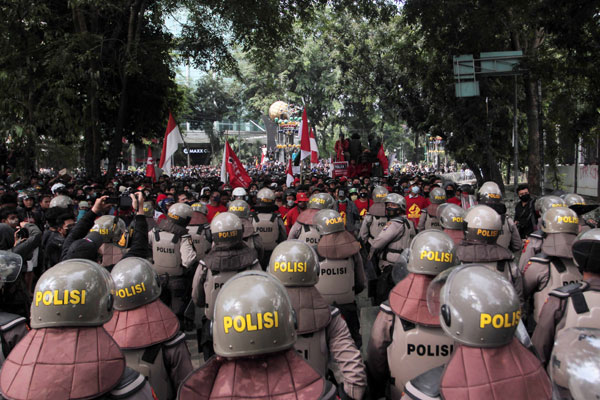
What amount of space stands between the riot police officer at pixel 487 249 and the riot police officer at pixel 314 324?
69.8 inches

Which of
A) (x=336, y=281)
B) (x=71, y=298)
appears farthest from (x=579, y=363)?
(x=336, y=281)

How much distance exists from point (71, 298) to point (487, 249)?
3673 mm

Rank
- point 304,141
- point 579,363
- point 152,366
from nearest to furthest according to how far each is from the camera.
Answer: point 579,363, point 152,366, point 304,141

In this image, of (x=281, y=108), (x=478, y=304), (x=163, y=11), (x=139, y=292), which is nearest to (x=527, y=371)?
(x=478, y=304)

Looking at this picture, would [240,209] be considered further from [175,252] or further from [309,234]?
[175,252]

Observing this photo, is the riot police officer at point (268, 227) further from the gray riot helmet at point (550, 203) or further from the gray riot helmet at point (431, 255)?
the gray riot helmet at point (431, 255)

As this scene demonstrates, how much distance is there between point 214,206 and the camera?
32.3 ft

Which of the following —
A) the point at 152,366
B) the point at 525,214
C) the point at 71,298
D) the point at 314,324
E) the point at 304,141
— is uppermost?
the point at 304,141

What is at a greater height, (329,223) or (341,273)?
(329,223)

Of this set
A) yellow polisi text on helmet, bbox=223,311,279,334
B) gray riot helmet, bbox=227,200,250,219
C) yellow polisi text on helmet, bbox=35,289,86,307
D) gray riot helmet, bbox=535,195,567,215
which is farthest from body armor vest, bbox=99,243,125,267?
gray riot helmet, bbox=535,195,567,215

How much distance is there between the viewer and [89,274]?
2539 millimetres

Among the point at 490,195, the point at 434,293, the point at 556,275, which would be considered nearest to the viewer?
the point at 434,293

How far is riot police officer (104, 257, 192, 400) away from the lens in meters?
3.30

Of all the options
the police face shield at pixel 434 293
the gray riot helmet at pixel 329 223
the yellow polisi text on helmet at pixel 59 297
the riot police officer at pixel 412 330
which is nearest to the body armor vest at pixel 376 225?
the gray riot helmet at pixel 329 223
